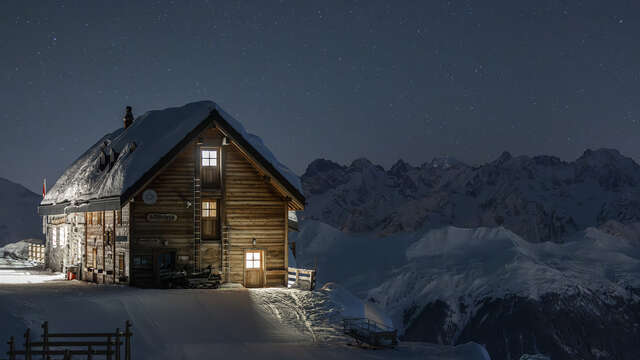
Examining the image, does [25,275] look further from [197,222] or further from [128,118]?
[197,222]

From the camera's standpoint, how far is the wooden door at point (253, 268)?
3556 centimetres

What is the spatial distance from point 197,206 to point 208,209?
2.58ft

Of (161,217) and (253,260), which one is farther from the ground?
(161,217)

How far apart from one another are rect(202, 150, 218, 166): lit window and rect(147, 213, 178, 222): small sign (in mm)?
3035

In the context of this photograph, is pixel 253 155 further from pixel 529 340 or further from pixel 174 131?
pixel 529 340

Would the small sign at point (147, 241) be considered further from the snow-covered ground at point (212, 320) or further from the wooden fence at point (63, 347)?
the wooden fence at point (63, 347)

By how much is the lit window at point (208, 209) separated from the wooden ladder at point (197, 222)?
0.50 meters

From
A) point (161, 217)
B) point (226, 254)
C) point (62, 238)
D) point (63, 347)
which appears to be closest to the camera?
point (63, 347)

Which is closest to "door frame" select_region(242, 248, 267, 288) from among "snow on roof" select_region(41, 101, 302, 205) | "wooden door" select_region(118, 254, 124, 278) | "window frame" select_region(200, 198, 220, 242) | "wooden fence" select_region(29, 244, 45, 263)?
"window frame" select_region(200, 198, 220, 242)

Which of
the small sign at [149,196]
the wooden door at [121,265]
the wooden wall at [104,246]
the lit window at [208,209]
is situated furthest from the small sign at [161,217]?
the wooden door at [121,265]

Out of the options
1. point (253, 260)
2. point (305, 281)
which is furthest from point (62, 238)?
point (305, 281)

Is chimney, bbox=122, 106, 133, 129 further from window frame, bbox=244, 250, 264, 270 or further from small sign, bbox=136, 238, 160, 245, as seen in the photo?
window frame, bbox=244, 250, 264, 270

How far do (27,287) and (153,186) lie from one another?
7881 mm

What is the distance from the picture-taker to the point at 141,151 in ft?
117
